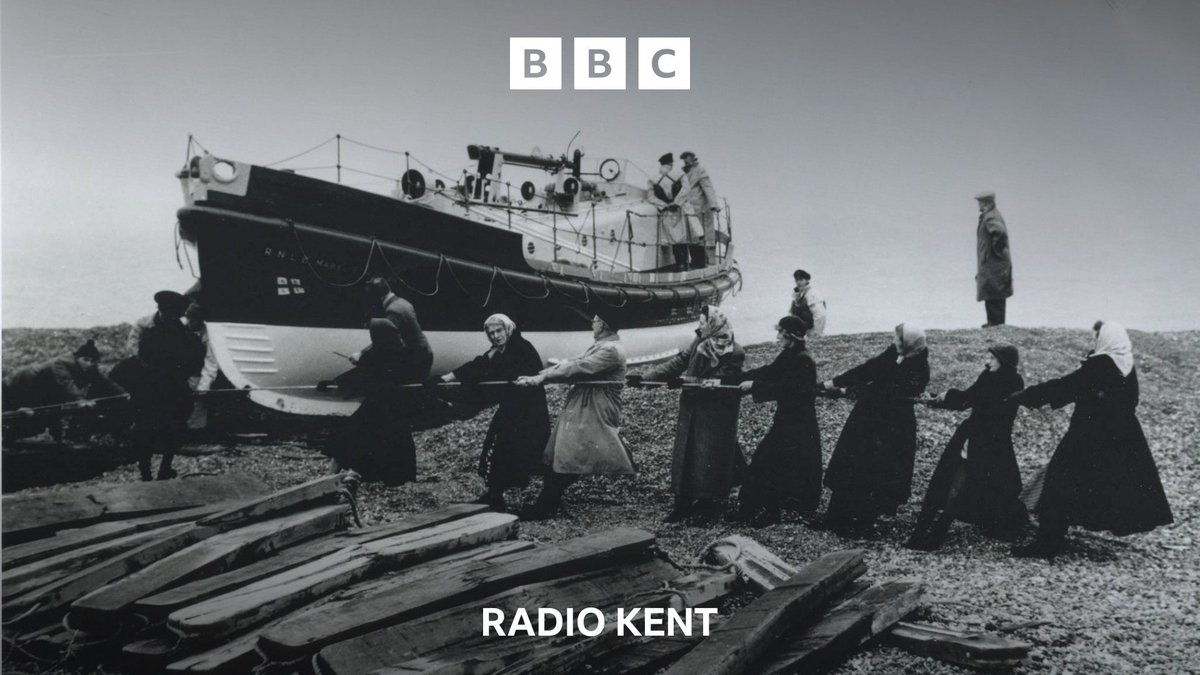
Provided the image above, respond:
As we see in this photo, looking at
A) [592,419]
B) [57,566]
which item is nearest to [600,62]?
[592,419]

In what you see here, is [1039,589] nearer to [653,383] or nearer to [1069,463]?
[1069,463]

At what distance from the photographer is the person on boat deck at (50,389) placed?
3.92 metres

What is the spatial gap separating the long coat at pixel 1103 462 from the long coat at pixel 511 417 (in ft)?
8.03

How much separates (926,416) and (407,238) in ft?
10.3

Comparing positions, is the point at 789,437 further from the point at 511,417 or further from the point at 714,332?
the point at 511,417

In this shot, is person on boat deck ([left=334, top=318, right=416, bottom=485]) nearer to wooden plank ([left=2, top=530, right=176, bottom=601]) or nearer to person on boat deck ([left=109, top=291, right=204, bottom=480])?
person on boat deck ([left=109, top=291, right=204, bottom=480])

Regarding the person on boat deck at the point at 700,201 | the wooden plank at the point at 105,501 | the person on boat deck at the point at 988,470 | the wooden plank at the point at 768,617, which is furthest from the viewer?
the person on boat deck at the point at 700,201

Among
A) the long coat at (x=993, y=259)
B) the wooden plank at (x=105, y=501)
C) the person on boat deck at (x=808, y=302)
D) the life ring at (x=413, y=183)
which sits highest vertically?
the life ring at (x=413, y=183)

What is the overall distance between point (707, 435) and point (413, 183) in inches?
88.9

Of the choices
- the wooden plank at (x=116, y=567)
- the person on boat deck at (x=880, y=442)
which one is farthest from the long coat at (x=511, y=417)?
the person on boat deck at (x=880, y=442)

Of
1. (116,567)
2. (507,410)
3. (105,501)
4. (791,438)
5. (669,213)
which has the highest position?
(669,213)

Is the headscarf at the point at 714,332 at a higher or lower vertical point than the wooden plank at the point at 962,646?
higher

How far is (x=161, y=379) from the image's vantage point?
14.5 ft

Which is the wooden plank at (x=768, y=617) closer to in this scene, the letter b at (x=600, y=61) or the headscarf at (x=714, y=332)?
the headscarf at (x=714, y=332)
